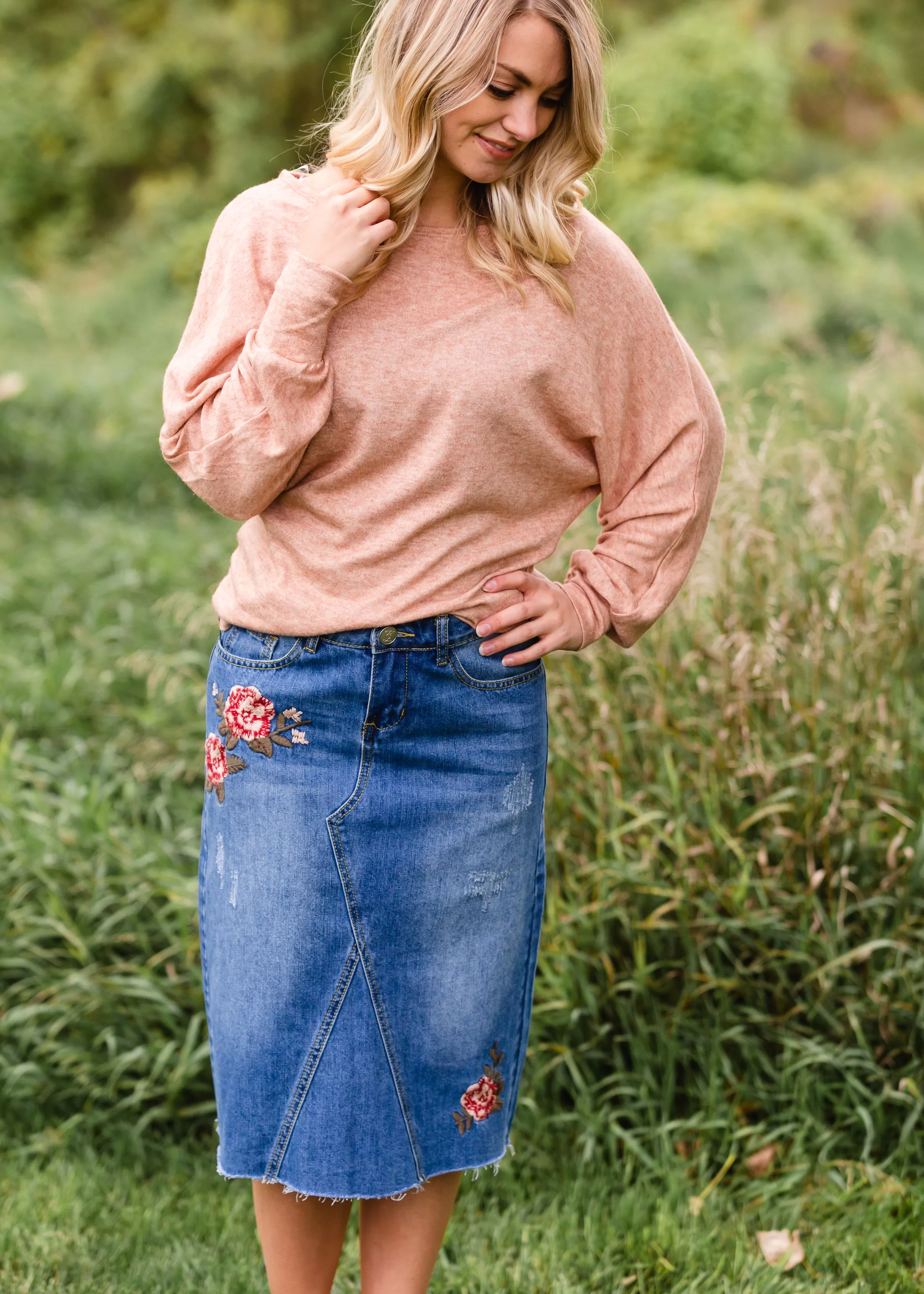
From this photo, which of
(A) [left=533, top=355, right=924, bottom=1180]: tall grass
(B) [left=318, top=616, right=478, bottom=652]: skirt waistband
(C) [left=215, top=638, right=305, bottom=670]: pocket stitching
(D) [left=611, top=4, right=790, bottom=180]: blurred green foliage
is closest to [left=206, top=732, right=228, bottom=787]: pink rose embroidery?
(C) [left=215, top=638, right=305, bottom=670]: pocket stitching

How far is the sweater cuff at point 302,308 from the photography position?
153cm

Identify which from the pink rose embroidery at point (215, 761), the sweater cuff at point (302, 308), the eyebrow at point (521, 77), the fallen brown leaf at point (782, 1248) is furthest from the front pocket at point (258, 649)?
the fallen brown leaf at point (782, 1248)

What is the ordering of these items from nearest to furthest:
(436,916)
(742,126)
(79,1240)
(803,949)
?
(436,916) < (79,1240) < (803,949) < (742,126)

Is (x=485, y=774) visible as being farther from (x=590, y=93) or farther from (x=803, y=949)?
(x=803, y=949)

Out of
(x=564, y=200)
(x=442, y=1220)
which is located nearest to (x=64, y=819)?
(x=442, y=1220)

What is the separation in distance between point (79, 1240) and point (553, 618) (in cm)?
142

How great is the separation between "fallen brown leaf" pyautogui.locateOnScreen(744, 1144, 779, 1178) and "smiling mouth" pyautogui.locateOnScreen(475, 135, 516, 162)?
1.89 meters

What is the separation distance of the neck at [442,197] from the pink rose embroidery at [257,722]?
0.64m

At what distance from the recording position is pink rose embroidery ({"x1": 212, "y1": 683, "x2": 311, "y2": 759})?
1.69 metres

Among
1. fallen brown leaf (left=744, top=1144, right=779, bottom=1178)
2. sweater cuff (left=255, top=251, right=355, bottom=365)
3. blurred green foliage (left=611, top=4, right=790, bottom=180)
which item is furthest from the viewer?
blurred green foliage (left=611, top=4, right=790, bottom=180)

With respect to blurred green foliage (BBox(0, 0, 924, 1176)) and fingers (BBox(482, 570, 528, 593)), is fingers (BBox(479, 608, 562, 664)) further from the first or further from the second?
blurred green foliage (BBox(0, 0, 924, 1176))

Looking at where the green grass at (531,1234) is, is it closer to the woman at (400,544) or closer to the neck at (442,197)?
the woman at (400,544)

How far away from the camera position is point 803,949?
261 centimetres

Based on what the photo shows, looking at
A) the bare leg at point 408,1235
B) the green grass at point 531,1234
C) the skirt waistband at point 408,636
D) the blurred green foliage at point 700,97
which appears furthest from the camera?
the blurred green foliage at point 700,97
